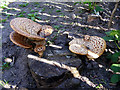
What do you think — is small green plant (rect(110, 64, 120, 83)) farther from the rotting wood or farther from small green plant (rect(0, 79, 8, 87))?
small green plant (rect(0, 79, 8, 87))

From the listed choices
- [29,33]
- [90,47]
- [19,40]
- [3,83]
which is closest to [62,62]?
[90,47]

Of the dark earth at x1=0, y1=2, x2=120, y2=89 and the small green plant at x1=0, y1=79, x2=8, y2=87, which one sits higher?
the dark earth at x1=0, y1=2, x2=120, y2=89

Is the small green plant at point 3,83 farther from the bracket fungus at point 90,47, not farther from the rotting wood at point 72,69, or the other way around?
the bracket fungus at point 90,47

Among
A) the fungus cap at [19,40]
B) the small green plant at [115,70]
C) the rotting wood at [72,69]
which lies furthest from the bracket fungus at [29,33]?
the small green plant at [115,70]

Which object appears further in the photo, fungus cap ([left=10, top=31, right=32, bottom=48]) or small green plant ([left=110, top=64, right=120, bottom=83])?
fungus cap ([left=10, top=31, right=32, bottom=48])

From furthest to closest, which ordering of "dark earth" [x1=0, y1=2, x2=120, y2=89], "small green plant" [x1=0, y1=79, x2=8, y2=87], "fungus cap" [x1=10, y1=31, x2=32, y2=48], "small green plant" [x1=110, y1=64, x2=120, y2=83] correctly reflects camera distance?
"small green plant" [x1=0, y1=79, x2=8, y2=87]
"fungus cap" [x1=10, y1=31, x2=32, y2=48]
"dark earth" [x1=0, y1=2, x2=120, y2=89]
"small green plant" [x1=110, y1=64, x2=120, y2=83]

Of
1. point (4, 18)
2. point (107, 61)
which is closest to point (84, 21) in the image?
point (107, 61)

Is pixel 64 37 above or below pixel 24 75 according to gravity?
above

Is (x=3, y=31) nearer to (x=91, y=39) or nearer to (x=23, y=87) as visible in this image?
(x=23, y=87)

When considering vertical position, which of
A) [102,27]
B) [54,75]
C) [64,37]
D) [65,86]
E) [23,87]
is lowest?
[23,87]

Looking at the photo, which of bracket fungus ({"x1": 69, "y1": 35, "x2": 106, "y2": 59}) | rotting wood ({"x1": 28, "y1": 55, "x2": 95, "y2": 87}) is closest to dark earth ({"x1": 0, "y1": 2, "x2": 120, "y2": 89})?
rotting wood ({"x1": 28, "y1": 55, "x2": 95, "y2": 87})
